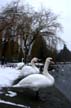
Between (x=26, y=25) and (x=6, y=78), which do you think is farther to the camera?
(x=26, y=25)

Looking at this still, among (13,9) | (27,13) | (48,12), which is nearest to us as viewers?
(13,9)

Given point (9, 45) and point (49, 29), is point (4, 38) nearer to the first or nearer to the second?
point (9, 45)

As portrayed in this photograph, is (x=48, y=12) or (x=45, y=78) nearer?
(x=45, y=78)

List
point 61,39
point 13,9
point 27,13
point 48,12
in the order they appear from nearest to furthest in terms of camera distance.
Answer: point 13,9 → point 27,13 → point 61,39 → point 48,12

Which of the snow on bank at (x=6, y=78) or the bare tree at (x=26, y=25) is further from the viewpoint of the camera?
the bare tree at (x=26, y=25)

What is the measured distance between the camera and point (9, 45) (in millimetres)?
36812

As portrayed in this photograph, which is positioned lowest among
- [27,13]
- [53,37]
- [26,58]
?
[26,58]

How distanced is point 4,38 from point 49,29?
40.4 feet

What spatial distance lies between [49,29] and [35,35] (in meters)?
2.17

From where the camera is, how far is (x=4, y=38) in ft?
120

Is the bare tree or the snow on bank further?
the bare tree

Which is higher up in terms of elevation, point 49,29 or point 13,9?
point 13,9

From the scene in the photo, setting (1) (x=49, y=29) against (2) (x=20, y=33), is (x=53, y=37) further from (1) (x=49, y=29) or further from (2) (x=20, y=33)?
(2) (x=20, y=33)

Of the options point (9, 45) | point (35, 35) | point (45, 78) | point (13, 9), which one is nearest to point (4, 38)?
point (9, 45)
